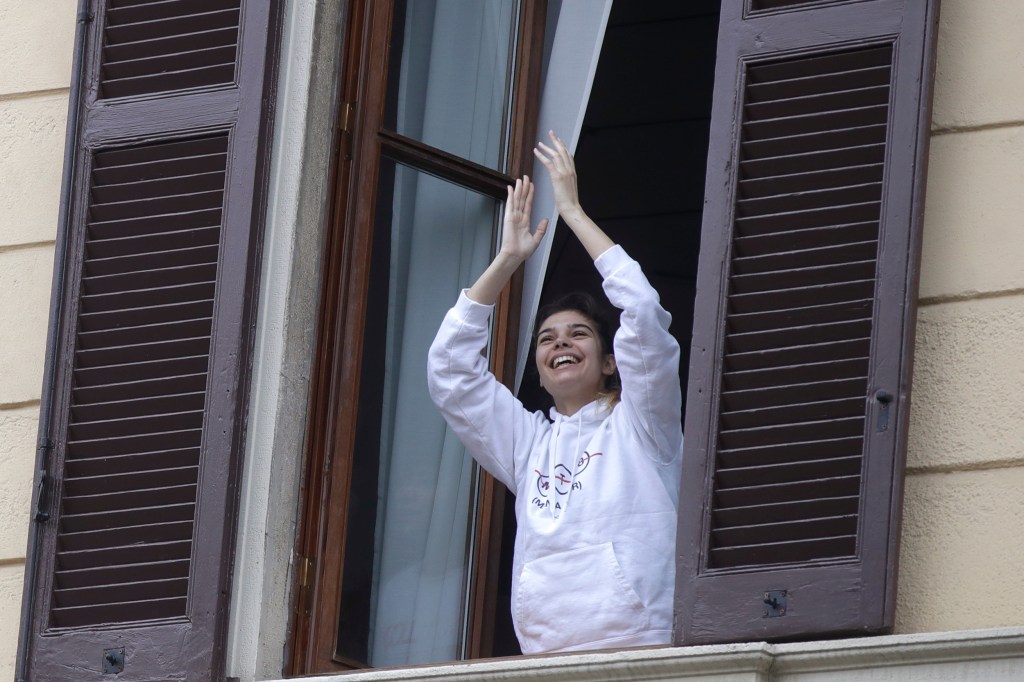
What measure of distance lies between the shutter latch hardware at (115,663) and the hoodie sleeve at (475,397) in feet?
2.84

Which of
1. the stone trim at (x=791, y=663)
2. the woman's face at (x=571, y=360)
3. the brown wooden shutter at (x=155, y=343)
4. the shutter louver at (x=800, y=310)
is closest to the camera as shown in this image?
the stone trim at (x=791, y=663)

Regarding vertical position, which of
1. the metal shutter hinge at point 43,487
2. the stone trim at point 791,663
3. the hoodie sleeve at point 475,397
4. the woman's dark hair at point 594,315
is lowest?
the stone trim at point 791,663

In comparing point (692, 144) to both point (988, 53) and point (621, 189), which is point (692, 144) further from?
point (988, 53)

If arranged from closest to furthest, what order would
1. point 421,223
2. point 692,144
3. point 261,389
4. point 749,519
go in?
point 749,519 → point 261,389 → point 421,223 → point 692,144

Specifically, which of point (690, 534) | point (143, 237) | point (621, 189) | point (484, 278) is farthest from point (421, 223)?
point (621, 189)

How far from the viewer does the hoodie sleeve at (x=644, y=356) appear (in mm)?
4691

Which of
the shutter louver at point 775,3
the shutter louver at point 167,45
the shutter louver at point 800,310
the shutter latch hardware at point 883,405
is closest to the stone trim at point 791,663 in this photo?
the shutter louver at point 800,310

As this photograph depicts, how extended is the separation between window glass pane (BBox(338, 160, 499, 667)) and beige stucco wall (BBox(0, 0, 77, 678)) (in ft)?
2.19

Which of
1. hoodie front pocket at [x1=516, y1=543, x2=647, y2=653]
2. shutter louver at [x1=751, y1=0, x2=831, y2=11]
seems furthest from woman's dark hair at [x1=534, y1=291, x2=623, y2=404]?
shutter louver at [x1=751, y1=0, x2=831, y2=11]

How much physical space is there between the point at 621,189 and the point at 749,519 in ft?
11.0

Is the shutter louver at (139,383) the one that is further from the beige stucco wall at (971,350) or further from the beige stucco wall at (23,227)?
the beige stucco wall at (971,350)

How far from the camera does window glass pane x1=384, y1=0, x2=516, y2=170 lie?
17.3 ft

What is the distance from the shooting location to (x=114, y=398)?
480 centimetres

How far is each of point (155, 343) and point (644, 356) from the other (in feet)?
3.17
